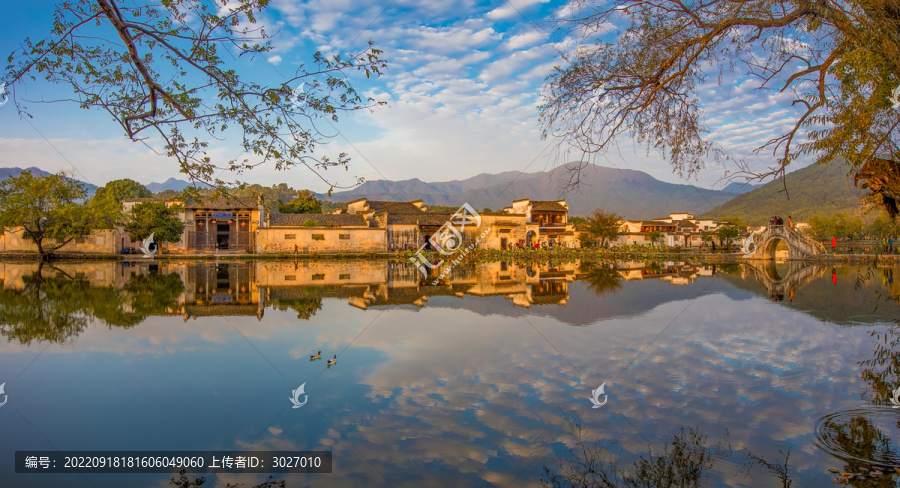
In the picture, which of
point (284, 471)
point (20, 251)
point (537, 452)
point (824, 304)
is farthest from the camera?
point (20, 251)

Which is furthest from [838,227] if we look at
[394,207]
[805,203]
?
[394,207]

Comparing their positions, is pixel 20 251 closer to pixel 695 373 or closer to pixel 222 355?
pixel 222 355

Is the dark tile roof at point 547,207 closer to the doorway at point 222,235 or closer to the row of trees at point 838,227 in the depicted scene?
the doorway at point 222,235

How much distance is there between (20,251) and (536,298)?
3495 centimetres

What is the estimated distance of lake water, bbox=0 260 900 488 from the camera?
3.98 m

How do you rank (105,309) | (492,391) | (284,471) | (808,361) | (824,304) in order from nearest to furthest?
(284,471) → (492,391) → (808,361) → (105,309) → (824,304)

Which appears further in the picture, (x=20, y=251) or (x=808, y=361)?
(x=20, y=251)

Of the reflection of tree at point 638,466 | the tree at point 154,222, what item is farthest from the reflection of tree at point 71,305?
the tree at point 154,222

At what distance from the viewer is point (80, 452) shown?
163 inches

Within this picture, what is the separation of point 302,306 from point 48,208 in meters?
25.1

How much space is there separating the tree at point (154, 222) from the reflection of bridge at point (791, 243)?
126 ft

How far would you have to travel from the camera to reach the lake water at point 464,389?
13.1 ft

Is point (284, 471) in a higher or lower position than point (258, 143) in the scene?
lower

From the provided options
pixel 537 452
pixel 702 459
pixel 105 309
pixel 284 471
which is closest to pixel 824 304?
pixel 702 459
